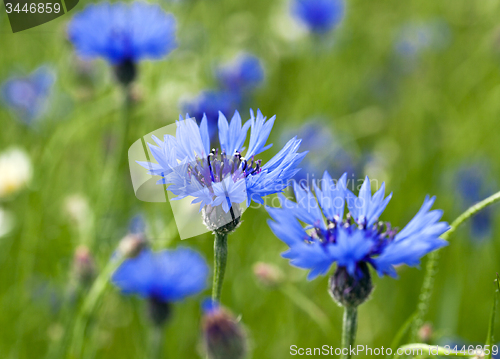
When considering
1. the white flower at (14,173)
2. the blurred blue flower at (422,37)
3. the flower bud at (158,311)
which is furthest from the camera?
the blurred blue flower at (422,37)

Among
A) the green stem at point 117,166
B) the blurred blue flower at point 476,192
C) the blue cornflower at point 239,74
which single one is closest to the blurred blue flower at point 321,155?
the blue cornflower at point 239,74

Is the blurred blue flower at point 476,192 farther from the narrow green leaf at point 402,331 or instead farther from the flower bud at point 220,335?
the flower bud at point 220,335

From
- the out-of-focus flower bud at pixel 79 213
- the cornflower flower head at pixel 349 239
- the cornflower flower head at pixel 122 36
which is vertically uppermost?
the cornflower flower head at pixel 122 36

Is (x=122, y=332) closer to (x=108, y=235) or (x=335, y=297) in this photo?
(x=108, y=235)

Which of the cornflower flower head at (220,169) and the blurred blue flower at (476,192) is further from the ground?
the blurred blue flower at (476,192)

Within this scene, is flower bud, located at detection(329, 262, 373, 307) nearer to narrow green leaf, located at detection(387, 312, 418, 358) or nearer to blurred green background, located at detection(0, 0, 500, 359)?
narrow green leaf, located at detection(387, 312, 418, 358)

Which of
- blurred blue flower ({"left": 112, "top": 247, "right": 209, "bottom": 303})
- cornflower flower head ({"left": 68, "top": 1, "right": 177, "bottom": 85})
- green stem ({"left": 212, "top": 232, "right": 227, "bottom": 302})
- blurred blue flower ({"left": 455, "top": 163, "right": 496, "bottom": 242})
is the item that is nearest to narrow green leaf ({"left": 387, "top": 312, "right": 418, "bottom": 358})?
green stem ({"left": 212, "top": 232, "right": 227, "bottom": 302})

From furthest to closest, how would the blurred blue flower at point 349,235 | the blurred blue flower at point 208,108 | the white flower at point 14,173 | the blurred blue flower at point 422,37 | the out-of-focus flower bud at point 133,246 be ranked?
the blurred blue flower at point 422,37
the white flower at point 14,173
the blurred blue flower at point 208,108
the out-of-focus flower bud at point 133,246
the blurred blue flower at point 349,235

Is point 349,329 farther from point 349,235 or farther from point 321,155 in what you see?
point 321,155
